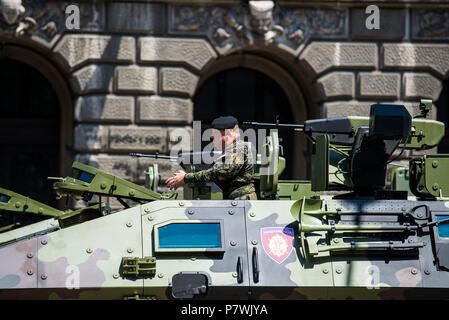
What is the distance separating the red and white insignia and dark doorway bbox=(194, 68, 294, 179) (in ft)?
22.5

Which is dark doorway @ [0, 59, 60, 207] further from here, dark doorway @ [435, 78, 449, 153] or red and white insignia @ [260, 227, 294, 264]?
red and white insignia @ [260, 227, 294, 264]

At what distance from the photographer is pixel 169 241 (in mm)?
5484

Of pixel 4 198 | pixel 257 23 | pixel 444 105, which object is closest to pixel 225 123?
pixel 4 198

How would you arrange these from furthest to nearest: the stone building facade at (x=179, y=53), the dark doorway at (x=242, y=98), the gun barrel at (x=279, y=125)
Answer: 1. the dark doorway at (x=242, y=98)
2. the stone building facade at (x=179, y=53)
3. the gun barrel at (x=279, y=125)

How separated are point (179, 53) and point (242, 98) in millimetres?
1429

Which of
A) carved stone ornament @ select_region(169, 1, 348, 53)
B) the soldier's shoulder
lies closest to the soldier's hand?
the soldier's shoulder

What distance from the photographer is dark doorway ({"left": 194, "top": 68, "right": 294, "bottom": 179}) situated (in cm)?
1238

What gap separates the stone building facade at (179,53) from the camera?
37.3 ft

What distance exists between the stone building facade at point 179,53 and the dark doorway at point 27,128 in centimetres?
37

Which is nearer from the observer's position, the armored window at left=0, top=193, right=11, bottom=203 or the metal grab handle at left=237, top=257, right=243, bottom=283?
the metal grab handle at left=237, top=257, right=243, bottom=283

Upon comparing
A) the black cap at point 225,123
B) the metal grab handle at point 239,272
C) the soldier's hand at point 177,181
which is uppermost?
the black cap at point 225,123

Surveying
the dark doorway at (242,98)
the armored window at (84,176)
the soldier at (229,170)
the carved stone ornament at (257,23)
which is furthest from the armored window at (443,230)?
the dark doorway at (242,98)

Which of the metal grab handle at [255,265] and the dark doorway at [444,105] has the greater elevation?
the dark doorway at [444,105]

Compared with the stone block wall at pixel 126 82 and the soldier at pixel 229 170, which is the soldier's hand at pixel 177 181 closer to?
the soldier at pixel 229 170
